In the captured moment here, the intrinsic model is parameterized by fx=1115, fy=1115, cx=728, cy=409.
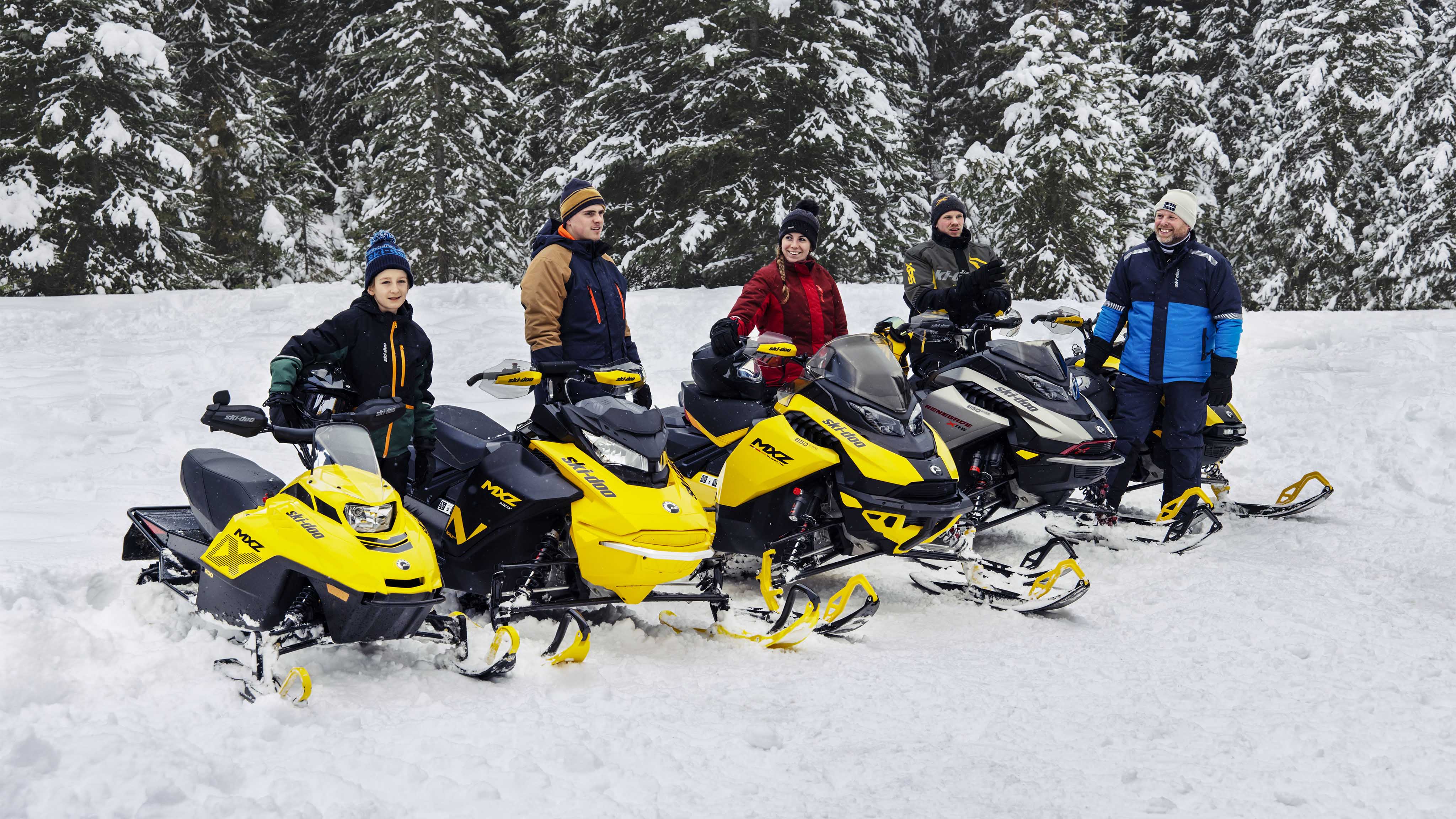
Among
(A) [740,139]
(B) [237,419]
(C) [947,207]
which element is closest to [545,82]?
(A) [740,139]

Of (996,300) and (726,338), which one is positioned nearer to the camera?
(726,338)

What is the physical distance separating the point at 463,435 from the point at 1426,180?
22838 mm

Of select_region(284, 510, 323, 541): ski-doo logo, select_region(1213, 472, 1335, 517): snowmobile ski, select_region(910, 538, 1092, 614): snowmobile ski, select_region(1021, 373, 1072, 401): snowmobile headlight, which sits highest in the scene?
select_region(284, 510, 323, 541): ski-doo logo

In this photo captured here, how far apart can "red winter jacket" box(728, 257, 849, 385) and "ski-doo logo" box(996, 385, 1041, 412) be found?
0.97 meters

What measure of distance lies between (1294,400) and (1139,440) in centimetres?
377

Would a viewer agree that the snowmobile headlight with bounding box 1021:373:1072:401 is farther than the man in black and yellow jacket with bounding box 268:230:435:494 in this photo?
Yes

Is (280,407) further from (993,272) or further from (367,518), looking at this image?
(993,272)

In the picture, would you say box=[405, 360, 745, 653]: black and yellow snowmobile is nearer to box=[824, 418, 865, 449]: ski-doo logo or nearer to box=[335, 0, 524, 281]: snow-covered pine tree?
box=[824, 418, 865, 449]: ski-doo logo

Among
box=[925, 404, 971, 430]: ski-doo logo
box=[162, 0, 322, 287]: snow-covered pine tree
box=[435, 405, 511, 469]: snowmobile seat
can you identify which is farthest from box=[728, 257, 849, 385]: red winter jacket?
box=[162, 0, 322, 287]: snow-covered pine tree

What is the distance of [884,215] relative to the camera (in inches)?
694

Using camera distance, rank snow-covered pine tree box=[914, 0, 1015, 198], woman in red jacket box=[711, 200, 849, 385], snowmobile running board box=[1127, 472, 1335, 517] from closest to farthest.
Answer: woman in red jacket box=[711, 200, 849, 385]
snowmobile running board box=[1127, 472, 1335, 517]
snow-covered pine tree box=[914, 0, 1015, 198]

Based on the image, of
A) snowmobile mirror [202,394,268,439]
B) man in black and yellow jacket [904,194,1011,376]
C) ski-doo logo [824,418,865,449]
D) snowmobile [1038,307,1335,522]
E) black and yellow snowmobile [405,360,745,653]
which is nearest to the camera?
snowmobile mirror [202,394,268,439]

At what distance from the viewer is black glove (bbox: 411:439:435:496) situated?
189 inches

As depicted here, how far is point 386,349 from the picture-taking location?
4.58 m
